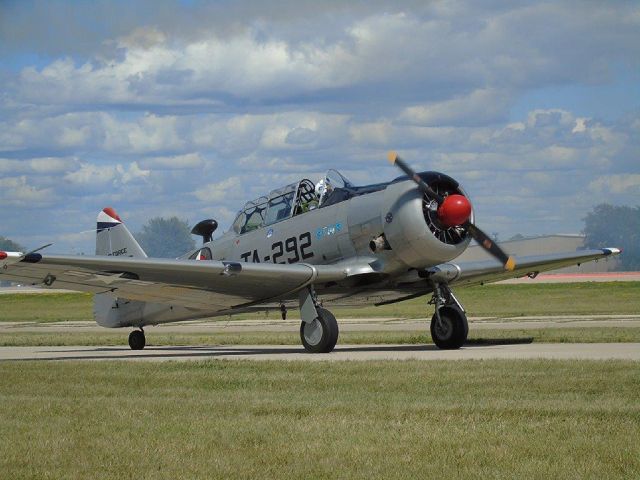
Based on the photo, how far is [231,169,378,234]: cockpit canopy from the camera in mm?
18766

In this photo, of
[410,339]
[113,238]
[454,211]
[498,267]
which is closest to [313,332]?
[454,211]

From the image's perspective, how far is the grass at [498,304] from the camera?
140 feet

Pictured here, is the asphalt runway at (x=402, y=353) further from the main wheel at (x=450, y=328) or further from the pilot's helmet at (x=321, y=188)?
the pilot's helmet at (x=321, y=188)

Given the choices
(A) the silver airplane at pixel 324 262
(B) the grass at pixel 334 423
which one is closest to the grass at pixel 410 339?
(A) the silver airplane at pixel 324 262

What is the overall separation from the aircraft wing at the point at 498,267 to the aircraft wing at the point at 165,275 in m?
2.61

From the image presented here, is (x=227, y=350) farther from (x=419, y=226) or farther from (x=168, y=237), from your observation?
(x=168, y=237)

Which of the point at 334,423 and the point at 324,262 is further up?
the point at 324,262

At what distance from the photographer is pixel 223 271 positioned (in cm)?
1758

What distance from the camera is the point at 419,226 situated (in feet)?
56.5

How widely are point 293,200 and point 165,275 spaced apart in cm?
297

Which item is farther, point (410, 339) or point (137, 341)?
point (137, 341)

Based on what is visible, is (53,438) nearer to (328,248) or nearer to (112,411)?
(112,411)

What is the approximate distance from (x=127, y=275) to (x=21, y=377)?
173 inches

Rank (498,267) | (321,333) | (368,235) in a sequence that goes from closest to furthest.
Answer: (321,333) → (368,235) → (498,267)
